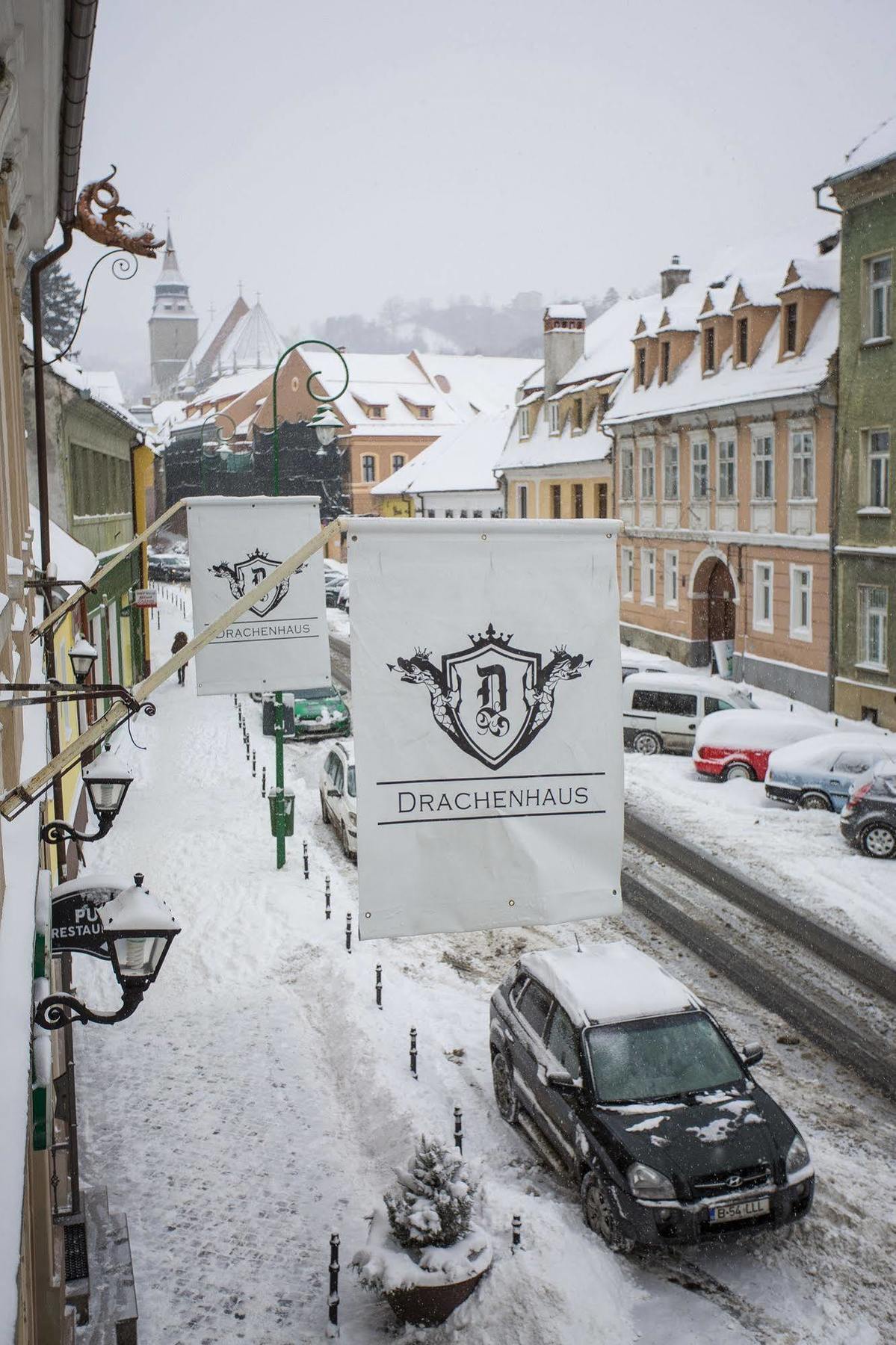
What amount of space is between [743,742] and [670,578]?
15650 mm

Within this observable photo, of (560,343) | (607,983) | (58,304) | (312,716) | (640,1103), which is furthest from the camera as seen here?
(58,304)

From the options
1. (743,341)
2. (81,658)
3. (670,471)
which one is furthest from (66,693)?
(670,471)

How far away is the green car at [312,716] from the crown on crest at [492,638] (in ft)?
68.6

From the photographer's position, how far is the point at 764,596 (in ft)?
106

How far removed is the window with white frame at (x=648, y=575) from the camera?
39112mm

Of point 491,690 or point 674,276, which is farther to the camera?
point 674,276

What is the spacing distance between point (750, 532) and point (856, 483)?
5.42m

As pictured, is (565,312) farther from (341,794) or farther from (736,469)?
(341,794)

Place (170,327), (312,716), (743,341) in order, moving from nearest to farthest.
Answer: (312,716), (743,341), (170,327)

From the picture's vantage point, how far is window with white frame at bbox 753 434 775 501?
31422mm

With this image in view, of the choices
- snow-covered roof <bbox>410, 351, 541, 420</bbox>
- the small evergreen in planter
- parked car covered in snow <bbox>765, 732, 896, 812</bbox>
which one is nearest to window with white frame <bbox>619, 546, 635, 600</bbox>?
parked car covered in snow <bbox>765, 732, 896, 812</bbox>

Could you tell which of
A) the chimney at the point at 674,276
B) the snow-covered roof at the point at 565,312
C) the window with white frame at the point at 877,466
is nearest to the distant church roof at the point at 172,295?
the snow-covered roof at the point at 565,312

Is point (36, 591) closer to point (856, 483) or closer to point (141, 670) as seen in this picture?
point (856, 483)

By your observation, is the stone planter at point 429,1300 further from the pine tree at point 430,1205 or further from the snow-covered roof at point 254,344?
the snow-covered roof at point 254,344
